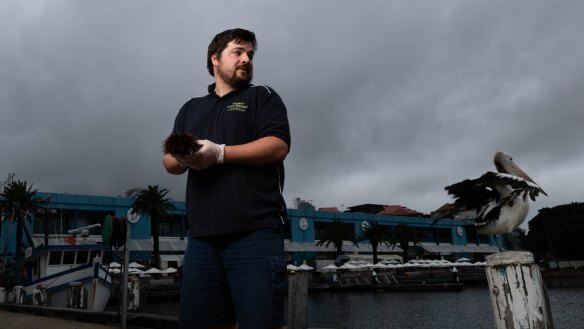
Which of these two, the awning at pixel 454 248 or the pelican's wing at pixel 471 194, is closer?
the pelican's wing at pixel 471 194

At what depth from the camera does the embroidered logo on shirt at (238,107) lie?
6.19 feet

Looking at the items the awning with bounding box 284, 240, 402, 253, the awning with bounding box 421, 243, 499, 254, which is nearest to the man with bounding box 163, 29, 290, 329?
the awning with bounding box 284, 240, 402, 253

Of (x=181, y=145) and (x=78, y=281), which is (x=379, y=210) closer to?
(x=78, y=281)

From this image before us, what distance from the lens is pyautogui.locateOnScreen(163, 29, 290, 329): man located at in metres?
1.63

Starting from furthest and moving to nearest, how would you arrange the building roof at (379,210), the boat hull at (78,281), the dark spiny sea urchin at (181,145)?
the building roof at (379,210) < the boat hull at (78,281) < the dark spiny sea urchin at (181,145)

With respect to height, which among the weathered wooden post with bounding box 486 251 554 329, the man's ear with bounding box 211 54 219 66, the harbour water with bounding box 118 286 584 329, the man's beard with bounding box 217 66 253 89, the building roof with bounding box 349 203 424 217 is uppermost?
the building roof with bounding box 349 203 424 217

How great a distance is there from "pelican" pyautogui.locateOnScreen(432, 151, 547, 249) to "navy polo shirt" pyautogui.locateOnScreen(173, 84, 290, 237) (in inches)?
97.6

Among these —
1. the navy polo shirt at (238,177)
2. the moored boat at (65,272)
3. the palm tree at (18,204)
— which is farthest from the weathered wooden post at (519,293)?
→ the palm tree at (18,204)

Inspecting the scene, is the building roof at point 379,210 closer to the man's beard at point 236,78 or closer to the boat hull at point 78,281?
the boat hull at point 78,281

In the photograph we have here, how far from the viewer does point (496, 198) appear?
373cm

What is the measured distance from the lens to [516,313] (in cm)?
271

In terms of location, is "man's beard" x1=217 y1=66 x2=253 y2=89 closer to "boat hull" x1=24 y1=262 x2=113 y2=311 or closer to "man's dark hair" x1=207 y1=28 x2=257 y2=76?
"man's dark hair" x1=207 y1=28 x2=257 y2=76

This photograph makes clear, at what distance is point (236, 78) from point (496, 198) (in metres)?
2.72

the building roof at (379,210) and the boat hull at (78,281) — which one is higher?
the building roof at (379,210)
